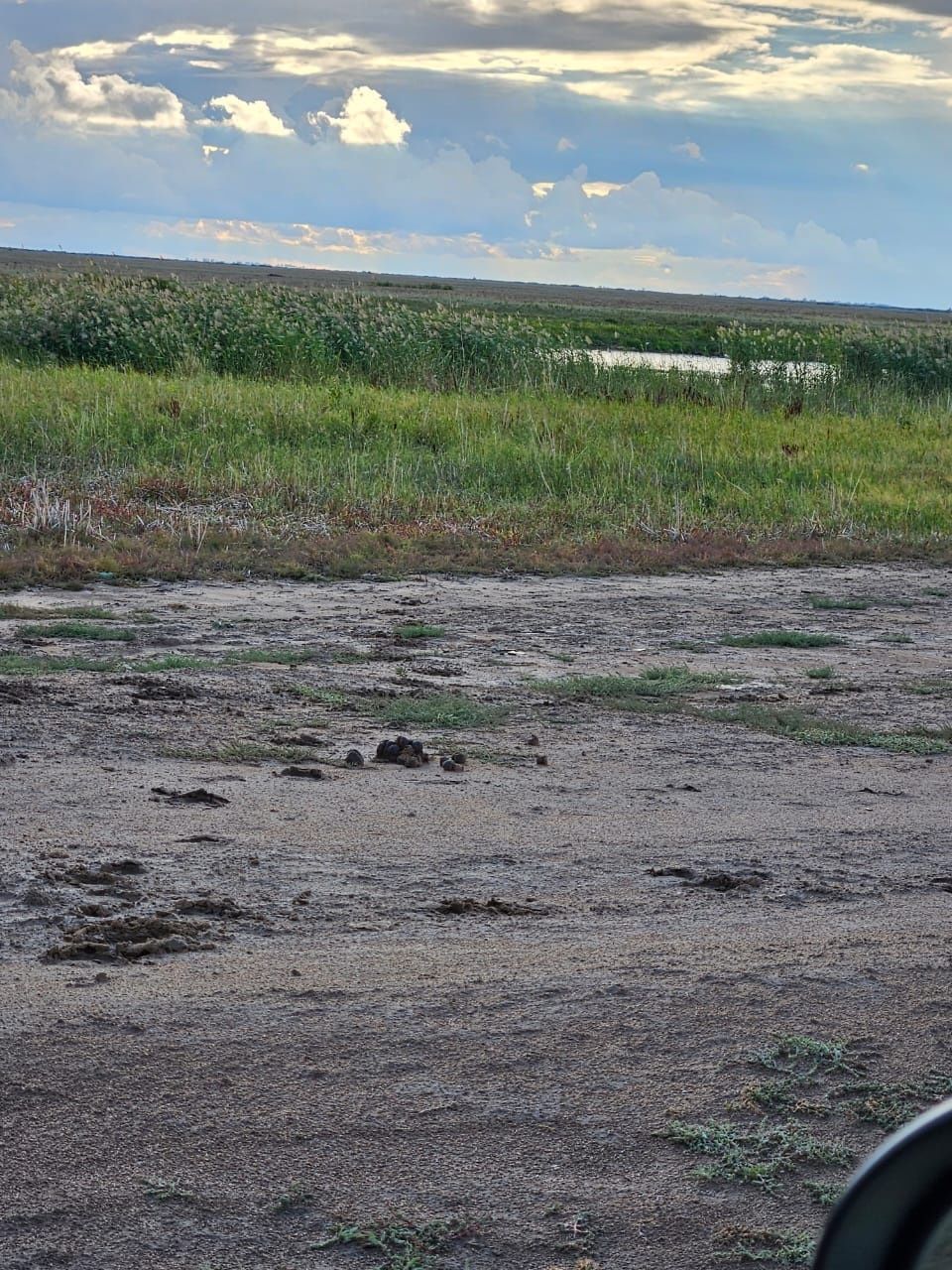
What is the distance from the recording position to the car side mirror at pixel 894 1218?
1.21 meters

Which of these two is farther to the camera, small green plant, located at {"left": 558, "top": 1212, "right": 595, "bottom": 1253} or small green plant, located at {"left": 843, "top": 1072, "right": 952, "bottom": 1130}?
small green plant, located at {"left": 843, "top": 1072, "right": 952, "bottom": 1130}

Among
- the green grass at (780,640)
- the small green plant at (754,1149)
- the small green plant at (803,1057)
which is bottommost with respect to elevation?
the small green plant at (754,1149)

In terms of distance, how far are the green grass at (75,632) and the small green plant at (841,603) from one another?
4.92m

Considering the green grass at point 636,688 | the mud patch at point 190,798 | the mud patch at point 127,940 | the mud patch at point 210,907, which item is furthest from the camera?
the green grass at point 636,688

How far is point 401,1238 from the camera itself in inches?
112

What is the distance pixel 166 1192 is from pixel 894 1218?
6.80 ft

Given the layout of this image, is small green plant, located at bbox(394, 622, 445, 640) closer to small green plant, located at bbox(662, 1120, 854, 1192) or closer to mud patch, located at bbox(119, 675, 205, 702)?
mud patch, located at bbox(119, 675, 205, 702)

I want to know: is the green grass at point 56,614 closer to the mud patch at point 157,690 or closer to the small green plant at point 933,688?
the mud patch at point 157,690

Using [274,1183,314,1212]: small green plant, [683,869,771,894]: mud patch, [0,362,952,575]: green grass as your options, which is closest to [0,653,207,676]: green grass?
[0,362,952,575]: green grass

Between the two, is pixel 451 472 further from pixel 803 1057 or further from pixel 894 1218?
pixel 894 1218

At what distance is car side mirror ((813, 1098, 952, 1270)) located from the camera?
1.21 m

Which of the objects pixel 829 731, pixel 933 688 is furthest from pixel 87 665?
pixel 933 688

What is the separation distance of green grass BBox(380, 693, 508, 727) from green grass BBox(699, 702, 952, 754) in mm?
Result: 1101

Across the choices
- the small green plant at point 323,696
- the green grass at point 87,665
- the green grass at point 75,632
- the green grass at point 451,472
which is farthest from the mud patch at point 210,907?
the green grass at point 451,472
